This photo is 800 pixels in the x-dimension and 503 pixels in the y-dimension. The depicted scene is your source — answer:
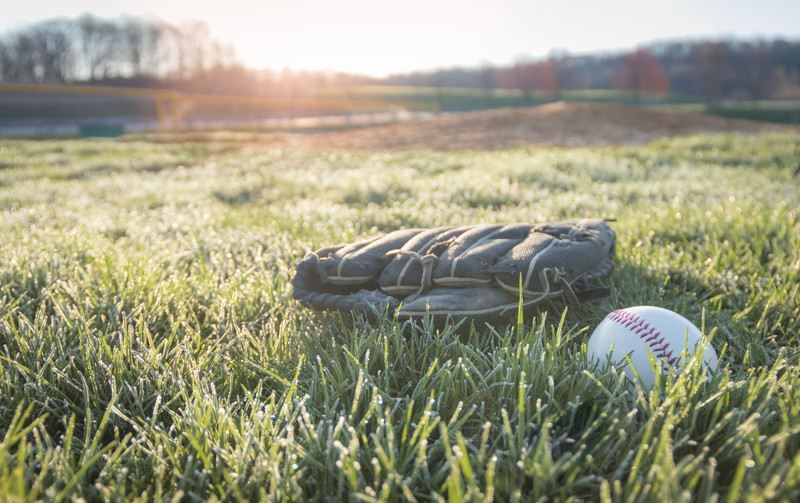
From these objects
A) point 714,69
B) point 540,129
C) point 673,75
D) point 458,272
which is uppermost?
point 673,75

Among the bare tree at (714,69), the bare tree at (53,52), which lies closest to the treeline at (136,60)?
the bare tree at (53,52)

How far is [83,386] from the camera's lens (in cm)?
163

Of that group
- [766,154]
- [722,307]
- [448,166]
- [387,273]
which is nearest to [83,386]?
[387,273]

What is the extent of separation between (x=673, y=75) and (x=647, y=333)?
125681mm

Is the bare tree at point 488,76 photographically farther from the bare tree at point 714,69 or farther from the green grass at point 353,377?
the green grass at point 353,377

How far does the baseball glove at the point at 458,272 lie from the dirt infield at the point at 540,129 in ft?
29.3

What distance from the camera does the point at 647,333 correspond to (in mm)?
1712

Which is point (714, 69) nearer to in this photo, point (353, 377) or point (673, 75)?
point (673, 75)

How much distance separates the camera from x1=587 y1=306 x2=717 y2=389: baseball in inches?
64.3

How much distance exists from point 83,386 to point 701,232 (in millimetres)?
3305

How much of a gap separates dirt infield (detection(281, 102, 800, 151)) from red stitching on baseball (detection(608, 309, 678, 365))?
956 centimetres

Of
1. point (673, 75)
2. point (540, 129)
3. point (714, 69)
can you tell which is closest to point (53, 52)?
point (540, 129)

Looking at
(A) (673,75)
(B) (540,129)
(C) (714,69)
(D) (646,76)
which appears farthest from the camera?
(A) (673,75)

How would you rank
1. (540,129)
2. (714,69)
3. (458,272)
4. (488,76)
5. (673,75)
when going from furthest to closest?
(673,75) < (488,76) < (714,69) < (540,129) < (458,272)
